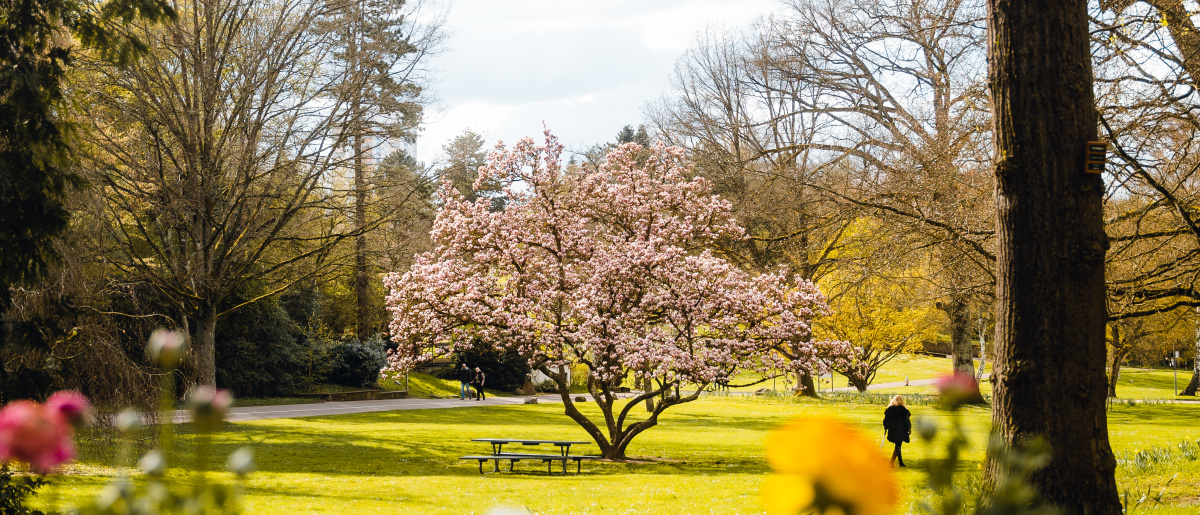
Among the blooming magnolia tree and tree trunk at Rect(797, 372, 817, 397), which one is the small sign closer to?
the blooming magnolia tree

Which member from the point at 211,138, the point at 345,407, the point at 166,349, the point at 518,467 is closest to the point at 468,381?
the point at 345,407

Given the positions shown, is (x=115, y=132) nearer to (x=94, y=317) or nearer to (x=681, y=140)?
(x=94, y=317)

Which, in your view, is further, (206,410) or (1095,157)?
→ (1095,157)

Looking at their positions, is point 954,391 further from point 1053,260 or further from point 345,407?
point 345,407

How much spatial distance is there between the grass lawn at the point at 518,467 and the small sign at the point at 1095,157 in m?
2.59

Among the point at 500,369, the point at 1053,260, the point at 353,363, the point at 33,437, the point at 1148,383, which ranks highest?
the point at 1053,260

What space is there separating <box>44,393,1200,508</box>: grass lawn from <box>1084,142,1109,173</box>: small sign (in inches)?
102

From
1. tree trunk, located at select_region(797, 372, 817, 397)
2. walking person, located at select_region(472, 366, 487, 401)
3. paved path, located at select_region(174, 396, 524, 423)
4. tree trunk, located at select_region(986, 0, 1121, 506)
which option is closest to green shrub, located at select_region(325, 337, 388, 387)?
paved path, located at select_region(174, 396, 524, 423)

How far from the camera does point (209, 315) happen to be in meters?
18.9

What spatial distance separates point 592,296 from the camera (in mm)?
14742

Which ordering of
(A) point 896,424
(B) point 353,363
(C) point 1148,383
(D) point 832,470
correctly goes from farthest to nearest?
(C) point 1148,383 < (B) point 353,363 < (A) point 896,424 < (D) point 832,470

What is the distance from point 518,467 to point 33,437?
49.0 feet

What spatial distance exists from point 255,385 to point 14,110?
23.1 metres

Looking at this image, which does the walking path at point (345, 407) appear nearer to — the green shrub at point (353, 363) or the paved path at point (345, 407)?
the paved path at point (345, 407)
